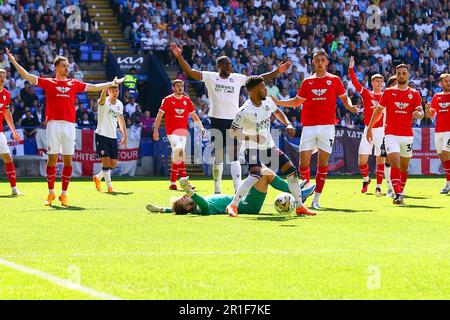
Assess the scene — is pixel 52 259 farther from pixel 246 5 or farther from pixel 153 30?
pixel 246 5

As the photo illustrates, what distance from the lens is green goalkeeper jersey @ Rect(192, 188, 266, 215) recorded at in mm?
14602

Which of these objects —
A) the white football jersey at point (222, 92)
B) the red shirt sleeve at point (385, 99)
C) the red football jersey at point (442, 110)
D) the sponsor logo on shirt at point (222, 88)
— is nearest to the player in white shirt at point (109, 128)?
the white football jersey at point (222, 92)

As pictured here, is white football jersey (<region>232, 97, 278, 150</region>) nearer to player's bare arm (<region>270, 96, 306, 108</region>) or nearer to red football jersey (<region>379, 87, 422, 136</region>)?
player's bare arm (<region>270, 96, 306, 108</region>)

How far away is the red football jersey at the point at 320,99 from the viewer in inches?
663

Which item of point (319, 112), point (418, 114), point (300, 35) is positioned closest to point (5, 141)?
point (319, 112)

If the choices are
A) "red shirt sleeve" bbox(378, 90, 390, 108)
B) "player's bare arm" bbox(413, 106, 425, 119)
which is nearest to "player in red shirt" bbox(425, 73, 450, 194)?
"red shirt sleeve" bbox(378, 90, 390, 108)

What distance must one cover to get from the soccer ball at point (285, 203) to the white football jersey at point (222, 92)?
418 cm

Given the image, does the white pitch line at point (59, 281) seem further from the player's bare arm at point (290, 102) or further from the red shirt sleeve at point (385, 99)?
the red shirt sleeve at point (385, 99)

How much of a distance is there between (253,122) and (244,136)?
0.26m

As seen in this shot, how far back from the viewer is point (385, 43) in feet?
138

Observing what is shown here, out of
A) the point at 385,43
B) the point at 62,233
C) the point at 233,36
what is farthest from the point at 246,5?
the point at 62,233

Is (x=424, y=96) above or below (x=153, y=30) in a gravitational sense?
below

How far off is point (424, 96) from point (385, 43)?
4444 mm

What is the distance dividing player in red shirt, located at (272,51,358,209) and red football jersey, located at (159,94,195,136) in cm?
772
